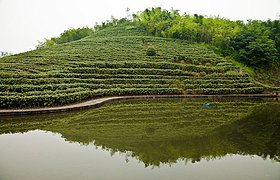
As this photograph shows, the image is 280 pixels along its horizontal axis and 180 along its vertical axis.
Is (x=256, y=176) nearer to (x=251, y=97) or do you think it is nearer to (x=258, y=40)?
(x=251, y=97)

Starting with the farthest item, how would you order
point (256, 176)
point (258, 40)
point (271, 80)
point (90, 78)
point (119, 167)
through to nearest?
point (258, 40) → point (271, 80) → point (90, 78) → point (119, 167) → point (256, 176)

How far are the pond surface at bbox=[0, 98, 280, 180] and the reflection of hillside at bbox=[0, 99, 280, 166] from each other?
0.03 metres

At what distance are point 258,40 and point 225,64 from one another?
6.80 metres

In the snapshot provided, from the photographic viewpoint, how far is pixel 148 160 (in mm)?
8859

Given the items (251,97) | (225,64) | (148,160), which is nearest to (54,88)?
(148,160)

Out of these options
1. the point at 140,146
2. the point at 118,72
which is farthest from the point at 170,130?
the point at 118,72

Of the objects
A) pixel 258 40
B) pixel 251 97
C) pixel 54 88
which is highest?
pixel 258 40

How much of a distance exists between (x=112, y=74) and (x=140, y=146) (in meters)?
18.1

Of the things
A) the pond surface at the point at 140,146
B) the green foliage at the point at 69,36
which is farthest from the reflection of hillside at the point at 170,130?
the green foliage at the point at 69,36

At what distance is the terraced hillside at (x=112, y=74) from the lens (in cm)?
1917

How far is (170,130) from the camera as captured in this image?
12938 millimetres

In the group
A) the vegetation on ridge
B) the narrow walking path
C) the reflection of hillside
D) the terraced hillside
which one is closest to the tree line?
the vegetation on ridge

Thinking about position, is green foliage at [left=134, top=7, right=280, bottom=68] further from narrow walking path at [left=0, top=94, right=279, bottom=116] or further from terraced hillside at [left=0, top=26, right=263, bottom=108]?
narrow walking path at [left=0, top=94, right=279, bottom=116]

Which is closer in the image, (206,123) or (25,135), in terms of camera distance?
(25,135)
